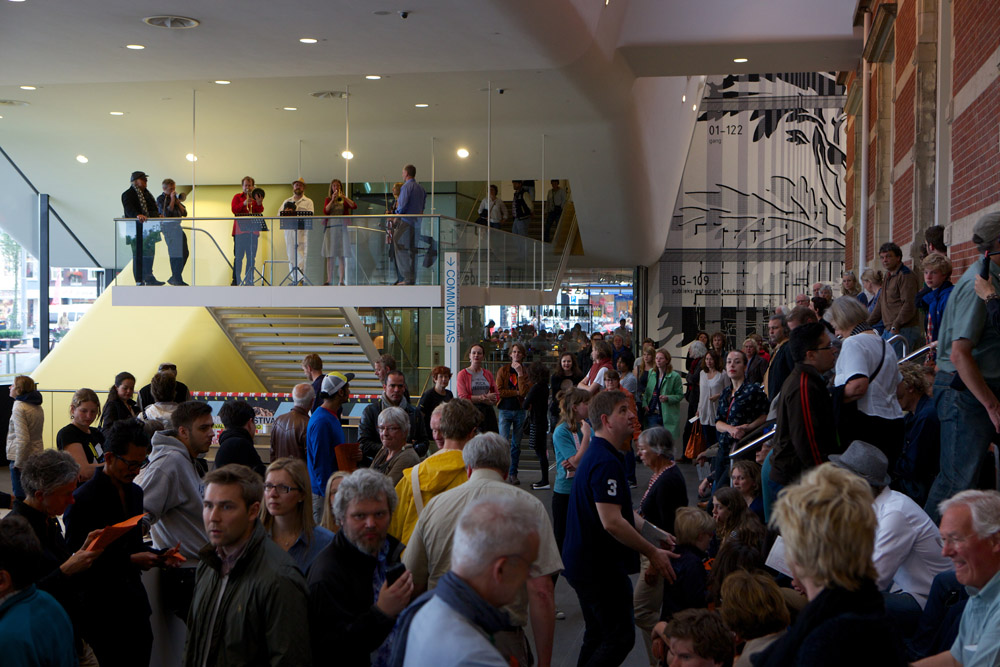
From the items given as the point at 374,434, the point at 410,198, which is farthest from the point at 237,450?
the point at 410,198

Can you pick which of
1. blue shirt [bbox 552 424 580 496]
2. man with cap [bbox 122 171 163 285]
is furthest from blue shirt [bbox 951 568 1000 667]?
man with cap [bbox 122 171 163 285]

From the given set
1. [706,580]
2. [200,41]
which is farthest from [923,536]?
[200,41]

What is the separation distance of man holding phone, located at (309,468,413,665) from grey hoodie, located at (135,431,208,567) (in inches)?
70.4

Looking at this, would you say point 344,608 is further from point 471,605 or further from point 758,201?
point 758,201

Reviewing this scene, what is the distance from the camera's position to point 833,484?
8.11ft

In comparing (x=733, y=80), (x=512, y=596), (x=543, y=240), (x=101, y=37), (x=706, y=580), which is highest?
(x=733, y=80)

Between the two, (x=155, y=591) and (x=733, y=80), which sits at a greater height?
(x=733, y=80)

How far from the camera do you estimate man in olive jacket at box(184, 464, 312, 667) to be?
10.3 ft

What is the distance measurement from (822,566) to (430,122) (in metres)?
15.6

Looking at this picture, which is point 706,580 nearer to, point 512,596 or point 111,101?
point 512,596

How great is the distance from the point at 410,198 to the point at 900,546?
11.3 m

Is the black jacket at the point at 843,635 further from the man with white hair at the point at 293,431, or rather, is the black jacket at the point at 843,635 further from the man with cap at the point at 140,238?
the man with cap at the point at 140,238

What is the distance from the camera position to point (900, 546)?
13.8ft

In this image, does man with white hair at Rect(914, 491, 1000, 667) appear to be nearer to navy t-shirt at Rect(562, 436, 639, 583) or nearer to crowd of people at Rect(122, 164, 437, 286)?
navy t-shirt at Rect(562, 436, 639, 583)
